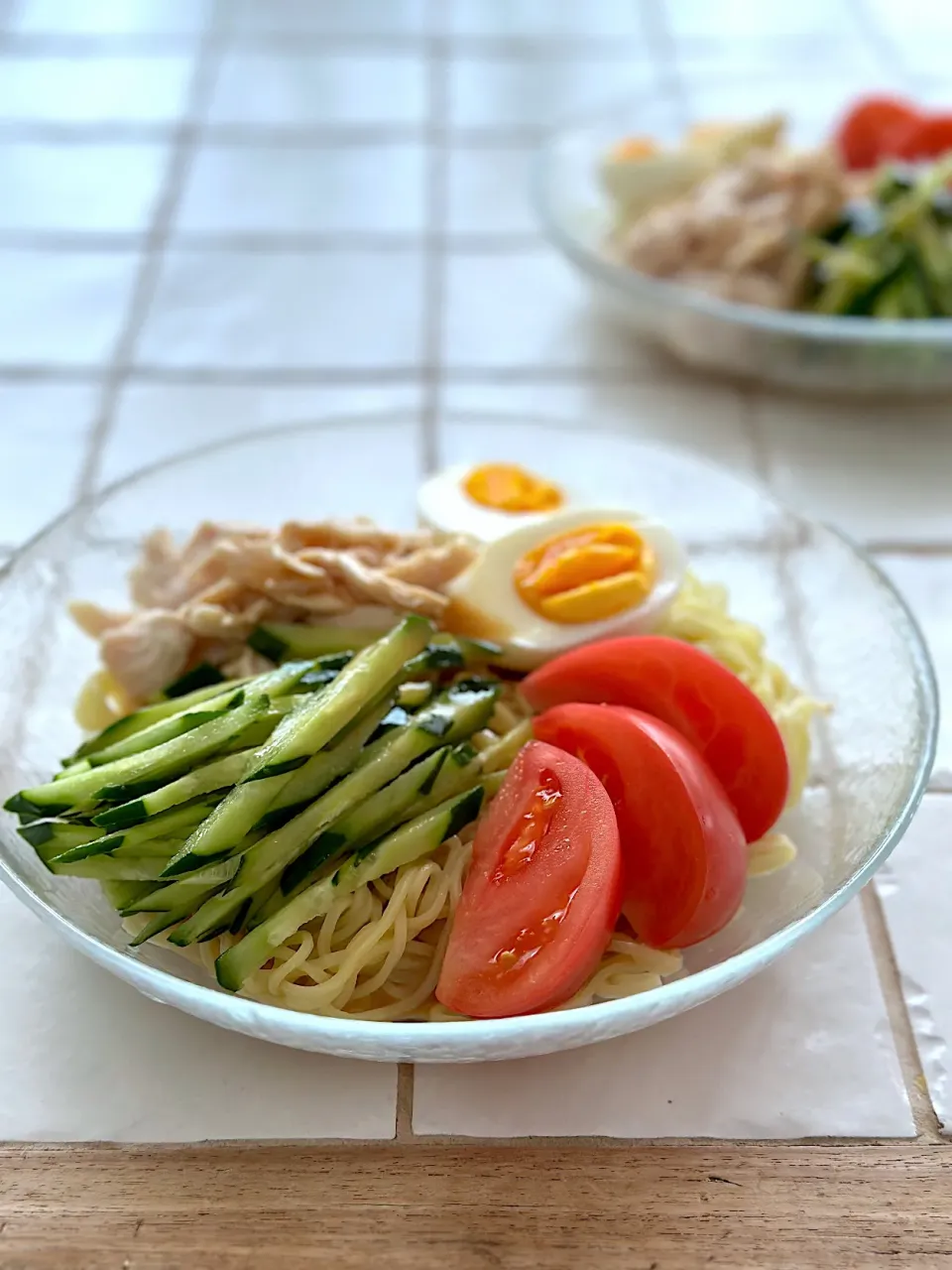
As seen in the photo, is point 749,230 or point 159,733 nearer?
point 159,733

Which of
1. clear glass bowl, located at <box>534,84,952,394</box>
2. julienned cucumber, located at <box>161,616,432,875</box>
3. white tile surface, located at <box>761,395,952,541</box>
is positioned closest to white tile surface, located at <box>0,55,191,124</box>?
clear glass bowl, located at <box>534,84,952,394</box>

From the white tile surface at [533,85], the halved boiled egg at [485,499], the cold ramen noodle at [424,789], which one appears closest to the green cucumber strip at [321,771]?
the cold ramen noodle at [424,789]

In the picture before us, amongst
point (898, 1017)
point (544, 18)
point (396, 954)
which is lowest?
point (898, 1017)

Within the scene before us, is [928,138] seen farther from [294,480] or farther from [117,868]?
[117,868]

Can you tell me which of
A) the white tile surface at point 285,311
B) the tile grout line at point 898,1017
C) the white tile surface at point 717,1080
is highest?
the white tile surface at point 285,311

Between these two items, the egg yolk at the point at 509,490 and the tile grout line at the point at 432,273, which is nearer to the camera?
the tile grout line at the point at 432,273

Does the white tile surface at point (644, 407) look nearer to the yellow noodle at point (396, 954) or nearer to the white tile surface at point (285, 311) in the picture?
the white tile surface at point (285, 311)

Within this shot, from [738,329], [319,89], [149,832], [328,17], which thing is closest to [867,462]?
[738,329]
